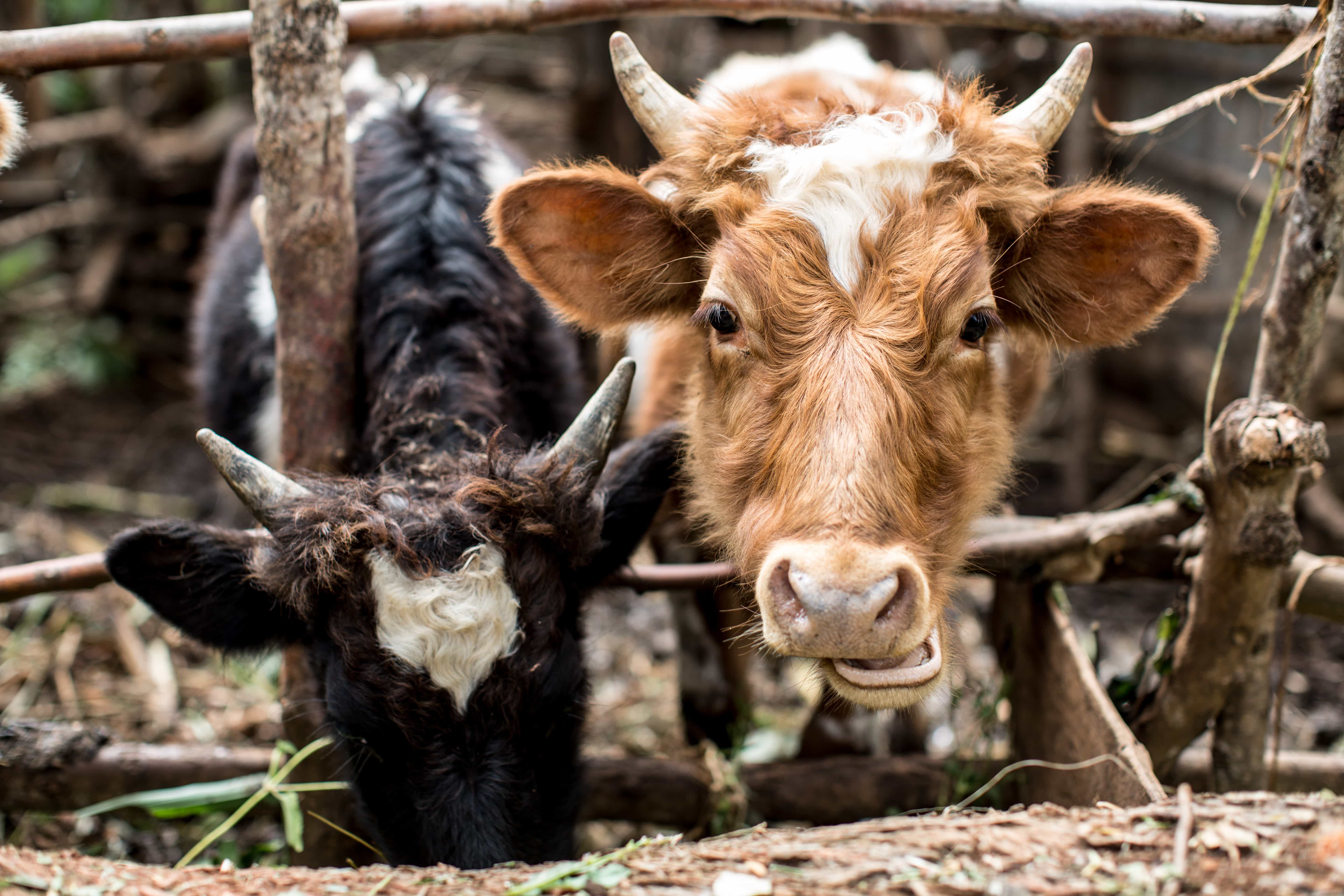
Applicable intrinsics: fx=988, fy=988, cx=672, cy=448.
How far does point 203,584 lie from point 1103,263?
9.74 feet

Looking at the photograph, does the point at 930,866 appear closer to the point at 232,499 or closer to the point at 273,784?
the point at 273,784

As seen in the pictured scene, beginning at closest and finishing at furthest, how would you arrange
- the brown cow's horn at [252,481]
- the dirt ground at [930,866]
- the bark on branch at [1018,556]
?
1. the dirt ground at [930,866]
2. the brown cow's horn at [252,481]
3. the bark on branch at [1018,556]

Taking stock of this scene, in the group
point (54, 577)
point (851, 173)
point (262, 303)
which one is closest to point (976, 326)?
point (851, 173)

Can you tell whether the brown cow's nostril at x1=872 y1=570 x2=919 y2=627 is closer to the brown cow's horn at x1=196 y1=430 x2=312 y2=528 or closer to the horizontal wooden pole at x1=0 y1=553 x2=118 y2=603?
the brown cow's horn at x1=196 y1=430 x2=312 y2=528

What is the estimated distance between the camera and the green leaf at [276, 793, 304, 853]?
3.19m

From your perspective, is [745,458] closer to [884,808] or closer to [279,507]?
[279,507]

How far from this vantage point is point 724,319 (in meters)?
2.98

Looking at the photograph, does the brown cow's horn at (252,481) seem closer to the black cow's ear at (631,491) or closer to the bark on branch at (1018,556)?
the bark on branch at (1018,556)

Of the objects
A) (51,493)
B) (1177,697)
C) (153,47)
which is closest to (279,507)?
(153,47)

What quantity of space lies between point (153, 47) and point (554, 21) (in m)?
1.32

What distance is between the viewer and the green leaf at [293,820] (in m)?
3.19

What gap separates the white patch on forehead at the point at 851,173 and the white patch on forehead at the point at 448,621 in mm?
1325

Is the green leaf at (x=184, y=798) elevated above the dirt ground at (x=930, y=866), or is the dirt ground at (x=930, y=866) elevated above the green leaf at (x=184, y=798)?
the dirt ground at (x=930, y=866)

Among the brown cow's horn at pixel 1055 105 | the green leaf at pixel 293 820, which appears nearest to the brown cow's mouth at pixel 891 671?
the brown cow's horn at pixel 1055 105
